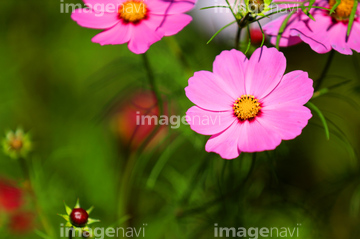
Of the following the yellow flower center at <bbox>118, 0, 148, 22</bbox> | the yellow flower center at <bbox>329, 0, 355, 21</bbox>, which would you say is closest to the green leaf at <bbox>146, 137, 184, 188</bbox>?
the yellow flower center at <bbox>118, 0, 148, 22</bbox>

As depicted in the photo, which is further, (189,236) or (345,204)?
(345,204)

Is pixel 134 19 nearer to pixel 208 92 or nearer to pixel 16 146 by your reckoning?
pixel 208 92

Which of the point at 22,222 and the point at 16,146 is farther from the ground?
the point at 16,146

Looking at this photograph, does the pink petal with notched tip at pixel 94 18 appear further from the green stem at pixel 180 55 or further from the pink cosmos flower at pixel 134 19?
the green stem at pixel 180 55

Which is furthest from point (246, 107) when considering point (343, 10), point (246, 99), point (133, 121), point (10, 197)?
point (10, 197)

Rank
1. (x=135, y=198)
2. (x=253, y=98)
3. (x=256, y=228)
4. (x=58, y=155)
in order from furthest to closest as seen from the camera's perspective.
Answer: (x=58, y=155) → (x=135, y=198) → (x=256, y=228) → (x=253, y=98)

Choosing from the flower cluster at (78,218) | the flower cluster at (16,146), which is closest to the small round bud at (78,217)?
the flower cluster at (78,218)

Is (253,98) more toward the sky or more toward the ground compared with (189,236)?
more toward the sky

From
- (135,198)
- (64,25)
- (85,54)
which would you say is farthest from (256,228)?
(64,25)

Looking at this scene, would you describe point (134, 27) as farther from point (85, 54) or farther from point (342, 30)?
point (85, 54)
